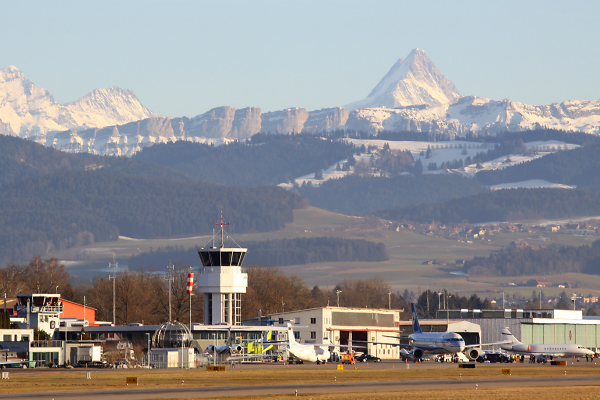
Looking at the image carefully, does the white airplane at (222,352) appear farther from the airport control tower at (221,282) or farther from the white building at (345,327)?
the white building at (345,327)

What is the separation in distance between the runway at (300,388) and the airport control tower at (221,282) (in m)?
58.6

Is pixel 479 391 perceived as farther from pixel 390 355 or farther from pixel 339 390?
pixel 390 355

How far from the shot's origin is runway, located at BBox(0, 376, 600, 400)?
7631cm

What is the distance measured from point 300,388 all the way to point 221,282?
6512cm

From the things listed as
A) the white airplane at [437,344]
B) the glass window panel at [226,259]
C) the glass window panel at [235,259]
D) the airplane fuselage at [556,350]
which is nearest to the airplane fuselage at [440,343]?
the white airplane at [437,344]

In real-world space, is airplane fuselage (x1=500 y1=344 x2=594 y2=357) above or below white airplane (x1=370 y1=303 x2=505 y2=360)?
below

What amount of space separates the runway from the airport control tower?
Result: 58.6 m

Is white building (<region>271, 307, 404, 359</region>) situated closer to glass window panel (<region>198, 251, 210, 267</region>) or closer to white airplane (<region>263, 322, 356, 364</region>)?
glass window panel (<region>198, 251, 210, 267</region>)

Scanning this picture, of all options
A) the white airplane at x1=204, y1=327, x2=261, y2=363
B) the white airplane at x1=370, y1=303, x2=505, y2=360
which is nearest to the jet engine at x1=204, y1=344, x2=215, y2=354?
the white airplane at x1=204, y1=327, x2=261, y2=363

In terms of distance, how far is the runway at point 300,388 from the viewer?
250ft

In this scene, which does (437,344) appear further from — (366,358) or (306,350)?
(306,350)

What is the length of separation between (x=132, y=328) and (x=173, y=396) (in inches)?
2828

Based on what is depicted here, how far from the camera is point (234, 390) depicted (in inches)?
3270

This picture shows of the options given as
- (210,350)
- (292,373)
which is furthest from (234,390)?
(210,350)
